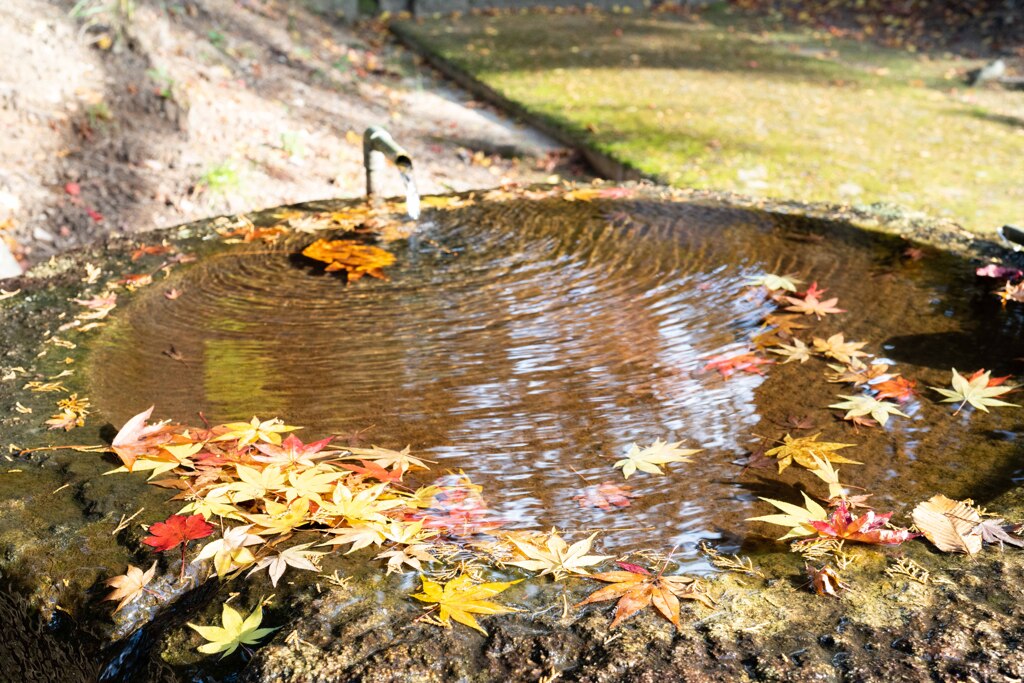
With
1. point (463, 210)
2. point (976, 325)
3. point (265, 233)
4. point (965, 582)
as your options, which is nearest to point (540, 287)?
point (463, 210)

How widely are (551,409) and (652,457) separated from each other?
1.11 feet

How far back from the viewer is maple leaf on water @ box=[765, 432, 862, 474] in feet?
6.25

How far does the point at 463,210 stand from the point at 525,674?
2507 millimetres

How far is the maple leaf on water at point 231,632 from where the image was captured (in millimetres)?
1316

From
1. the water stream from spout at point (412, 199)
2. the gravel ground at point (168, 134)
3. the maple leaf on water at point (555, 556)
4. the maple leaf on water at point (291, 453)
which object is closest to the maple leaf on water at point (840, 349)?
the maple leaf on water at point (555, 556)

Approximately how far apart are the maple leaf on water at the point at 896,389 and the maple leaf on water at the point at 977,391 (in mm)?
65

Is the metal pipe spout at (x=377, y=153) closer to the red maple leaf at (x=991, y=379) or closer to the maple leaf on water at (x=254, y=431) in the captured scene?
the maple leaf on water at (x=254, y=431)

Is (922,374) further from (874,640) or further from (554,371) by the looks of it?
(874,640)

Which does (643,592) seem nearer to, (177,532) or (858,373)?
(177,532)

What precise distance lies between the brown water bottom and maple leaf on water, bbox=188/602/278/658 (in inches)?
20.9

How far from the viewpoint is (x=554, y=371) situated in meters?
2.38

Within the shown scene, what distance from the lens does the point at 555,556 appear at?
5.05 ft

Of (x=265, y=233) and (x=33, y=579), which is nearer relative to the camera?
(x=33, y=579)

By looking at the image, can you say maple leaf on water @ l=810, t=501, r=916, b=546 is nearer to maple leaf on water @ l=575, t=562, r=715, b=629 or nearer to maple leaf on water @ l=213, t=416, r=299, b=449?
maple leaf on water @ l=575, t=562, r=715, b=629
